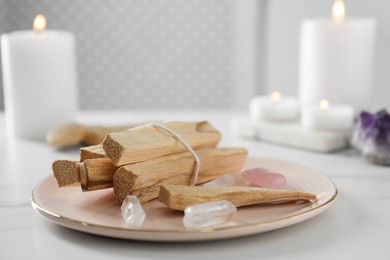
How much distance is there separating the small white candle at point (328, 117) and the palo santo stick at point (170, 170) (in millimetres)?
273

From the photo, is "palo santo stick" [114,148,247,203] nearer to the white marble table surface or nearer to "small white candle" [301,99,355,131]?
the white marble table surface

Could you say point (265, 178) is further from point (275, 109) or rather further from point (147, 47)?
point (147, 47)

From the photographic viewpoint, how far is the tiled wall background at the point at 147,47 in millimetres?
2240

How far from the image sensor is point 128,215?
19.6 inches

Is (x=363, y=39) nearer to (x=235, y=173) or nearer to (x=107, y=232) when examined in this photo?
(x=235, y=173)

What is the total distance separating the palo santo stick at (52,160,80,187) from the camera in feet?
1.77

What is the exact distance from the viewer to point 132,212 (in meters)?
0.50

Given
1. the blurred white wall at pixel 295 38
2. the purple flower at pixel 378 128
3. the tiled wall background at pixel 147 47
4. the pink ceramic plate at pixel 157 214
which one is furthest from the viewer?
the tiled wall background at pixel 147 47

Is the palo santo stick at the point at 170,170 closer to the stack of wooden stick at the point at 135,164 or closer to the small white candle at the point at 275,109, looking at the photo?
the stack of wooden stick at the point at 135,164

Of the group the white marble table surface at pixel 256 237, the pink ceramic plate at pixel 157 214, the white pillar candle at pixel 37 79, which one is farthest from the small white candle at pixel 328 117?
the white pillar candle at pixel 37 79

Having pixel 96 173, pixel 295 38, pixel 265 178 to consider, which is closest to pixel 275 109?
pixel 265 178

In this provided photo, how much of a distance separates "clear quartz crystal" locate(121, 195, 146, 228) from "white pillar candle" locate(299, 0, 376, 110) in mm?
534

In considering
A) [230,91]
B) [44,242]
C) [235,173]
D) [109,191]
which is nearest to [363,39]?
[235,173]

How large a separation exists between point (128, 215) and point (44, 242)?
0.24ft
